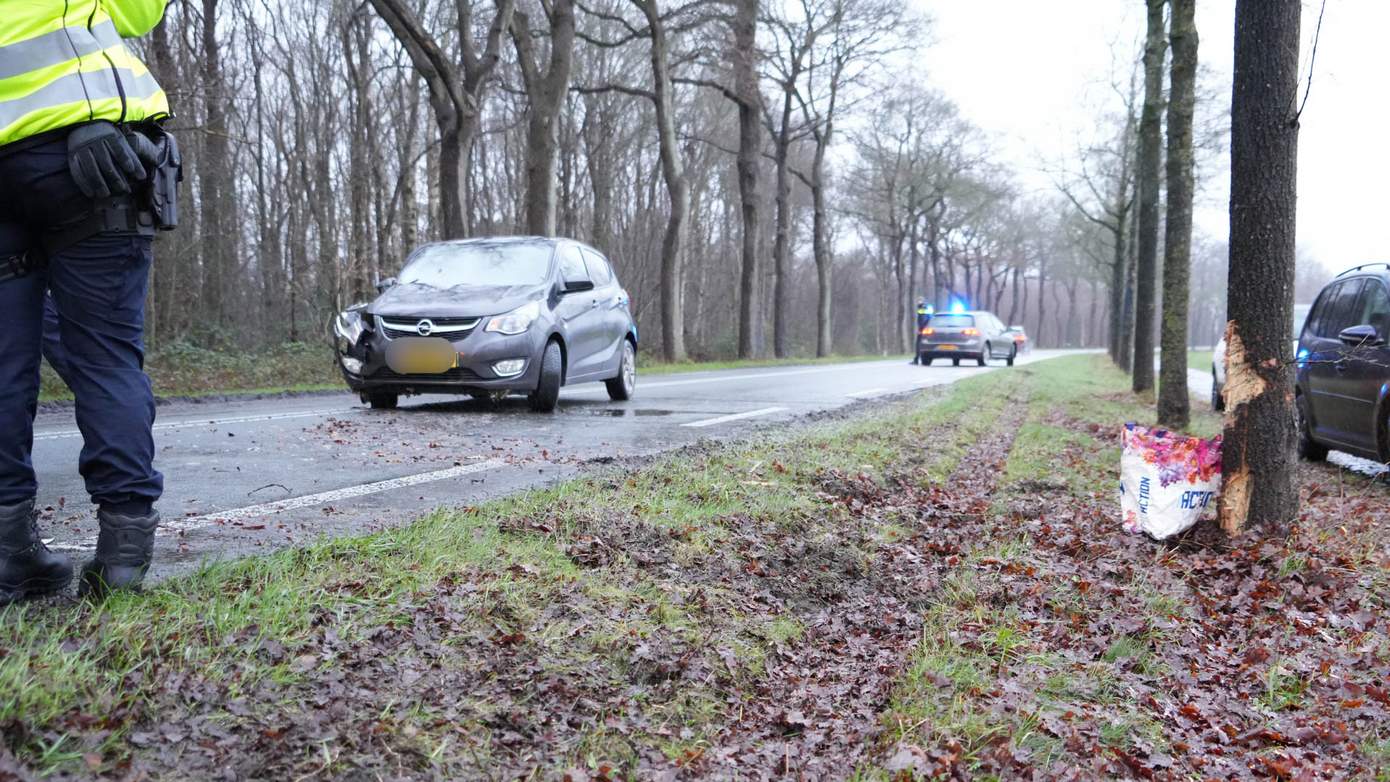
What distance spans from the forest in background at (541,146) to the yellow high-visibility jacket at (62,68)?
10.8m

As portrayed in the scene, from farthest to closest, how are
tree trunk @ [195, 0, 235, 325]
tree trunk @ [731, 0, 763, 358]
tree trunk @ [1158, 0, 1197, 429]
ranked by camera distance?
tree trunk @ [731, 0, 763, 358]
tree trunk @ [195, 0, 235, 325]
tree trunk @ [1158, 0, 1197, 429]

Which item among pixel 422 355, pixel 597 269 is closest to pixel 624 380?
pixel 597 269

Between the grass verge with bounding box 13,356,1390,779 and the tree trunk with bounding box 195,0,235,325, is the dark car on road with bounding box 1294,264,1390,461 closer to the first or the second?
the grass verge with bounding box 13,356,1390,779

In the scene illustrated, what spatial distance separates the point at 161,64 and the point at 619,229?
73.9 feet

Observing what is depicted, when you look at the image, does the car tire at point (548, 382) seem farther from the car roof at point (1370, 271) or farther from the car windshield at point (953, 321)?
the car windshield at point (953, 321)

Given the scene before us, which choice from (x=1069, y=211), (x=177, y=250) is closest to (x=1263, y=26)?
(x=177, y=250)

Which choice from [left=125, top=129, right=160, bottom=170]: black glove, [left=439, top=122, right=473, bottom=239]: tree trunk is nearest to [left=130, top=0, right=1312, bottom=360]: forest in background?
[left=439, top=122, right=473, bottom=239]: tree trunk

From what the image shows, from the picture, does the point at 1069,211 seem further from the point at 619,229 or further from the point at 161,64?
the point at 161,64

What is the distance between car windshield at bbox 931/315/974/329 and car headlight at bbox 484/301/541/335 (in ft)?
70.1

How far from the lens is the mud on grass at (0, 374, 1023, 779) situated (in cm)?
206

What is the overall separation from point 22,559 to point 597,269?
8.66 m

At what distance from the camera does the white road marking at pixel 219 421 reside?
21.4 feet

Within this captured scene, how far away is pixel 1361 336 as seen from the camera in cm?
703

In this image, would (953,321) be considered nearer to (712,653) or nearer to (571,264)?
(571,264)
